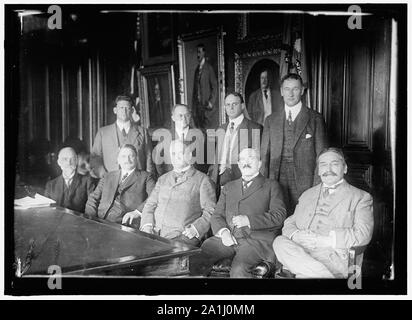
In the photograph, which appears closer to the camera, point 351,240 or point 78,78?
point 351,240

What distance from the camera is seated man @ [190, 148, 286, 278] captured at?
134 inches

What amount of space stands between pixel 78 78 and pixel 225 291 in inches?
66.0

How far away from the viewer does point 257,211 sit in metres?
3.43

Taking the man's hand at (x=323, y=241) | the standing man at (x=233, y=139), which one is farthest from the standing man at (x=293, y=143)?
the man's hand at (x=323, y=241)

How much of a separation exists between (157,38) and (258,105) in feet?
2.62

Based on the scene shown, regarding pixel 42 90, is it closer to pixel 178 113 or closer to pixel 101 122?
pixel 101 122

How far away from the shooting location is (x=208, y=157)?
3520 mm

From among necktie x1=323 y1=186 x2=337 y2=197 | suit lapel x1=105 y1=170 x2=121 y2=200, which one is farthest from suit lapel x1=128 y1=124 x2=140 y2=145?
necktie x1=323 y1=186 x2=337 y2=197

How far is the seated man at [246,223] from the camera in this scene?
11.2 ft

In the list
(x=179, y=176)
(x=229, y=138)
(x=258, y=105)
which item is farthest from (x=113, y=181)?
(x=258, y=105)

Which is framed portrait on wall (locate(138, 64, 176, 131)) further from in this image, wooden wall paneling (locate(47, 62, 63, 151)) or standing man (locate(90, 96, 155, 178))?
wooden wall paneling (locate(47, 62, 63, 151))

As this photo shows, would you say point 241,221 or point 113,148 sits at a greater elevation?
point 113,148

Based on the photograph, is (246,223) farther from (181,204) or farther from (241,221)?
(181,204)
